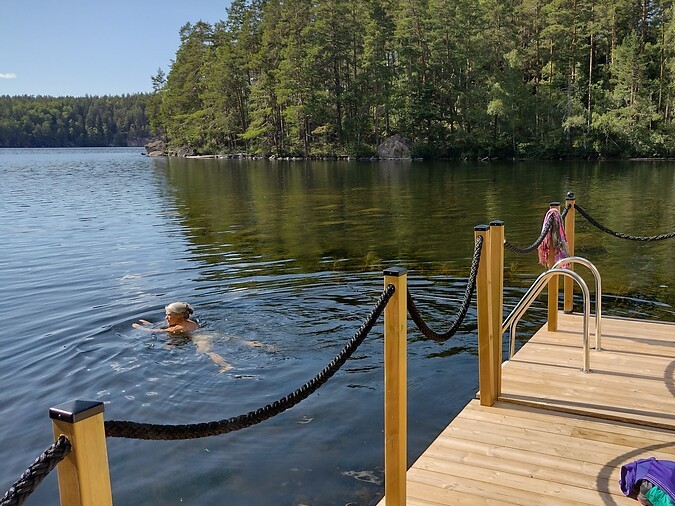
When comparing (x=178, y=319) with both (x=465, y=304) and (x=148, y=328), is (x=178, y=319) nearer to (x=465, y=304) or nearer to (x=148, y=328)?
(x=148, y=328)

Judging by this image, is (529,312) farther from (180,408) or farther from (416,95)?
(416,95)

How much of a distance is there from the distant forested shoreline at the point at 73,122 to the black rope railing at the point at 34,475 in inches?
6709

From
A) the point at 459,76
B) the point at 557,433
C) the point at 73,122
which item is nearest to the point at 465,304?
→ the point at 557,433

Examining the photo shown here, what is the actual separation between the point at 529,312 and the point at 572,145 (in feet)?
146

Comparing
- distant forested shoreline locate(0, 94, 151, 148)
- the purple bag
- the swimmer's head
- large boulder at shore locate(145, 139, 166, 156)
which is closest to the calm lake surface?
the swimmer's head

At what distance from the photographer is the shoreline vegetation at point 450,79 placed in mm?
46344

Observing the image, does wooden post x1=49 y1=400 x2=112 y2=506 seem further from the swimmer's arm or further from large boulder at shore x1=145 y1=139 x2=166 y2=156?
large boulder at shore x1=145 y1=139 x2=166 y2=156

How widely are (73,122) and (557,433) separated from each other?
184280 mm

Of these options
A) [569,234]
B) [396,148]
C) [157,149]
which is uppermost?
[157,149]

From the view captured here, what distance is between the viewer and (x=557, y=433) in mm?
4312

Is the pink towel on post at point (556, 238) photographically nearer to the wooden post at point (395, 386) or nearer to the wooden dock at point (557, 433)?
the wooden dock at point (557, 433)

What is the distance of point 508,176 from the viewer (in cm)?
3447

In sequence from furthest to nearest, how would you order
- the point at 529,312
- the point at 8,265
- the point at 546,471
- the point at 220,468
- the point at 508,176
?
the point at 508,176 → the point at 8,265 → the point at 529,312 → the point at 220,468 → the point at 546,471

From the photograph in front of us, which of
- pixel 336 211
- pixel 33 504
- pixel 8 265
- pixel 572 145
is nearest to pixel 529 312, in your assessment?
pixel 33 504
